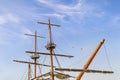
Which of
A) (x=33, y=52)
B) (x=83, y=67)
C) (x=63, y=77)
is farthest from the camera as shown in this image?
(x=33, y=52)

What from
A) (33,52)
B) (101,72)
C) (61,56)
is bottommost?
(101,72)

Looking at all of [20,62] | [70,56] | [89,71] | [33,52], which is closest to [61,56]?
[70,56]

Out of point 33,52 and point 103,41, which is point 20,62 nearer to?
point 33,52

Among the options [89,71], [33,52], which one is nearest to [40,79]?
[33,52]

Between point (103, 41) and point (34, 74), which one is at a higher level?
point (34, 74)

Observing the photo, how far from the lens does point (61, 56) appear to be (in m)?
61.0

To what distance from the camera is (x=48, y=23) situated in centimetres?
6278

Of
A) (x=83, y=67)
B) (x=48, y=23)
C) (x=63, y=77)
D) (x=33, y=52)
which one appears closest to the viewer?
(x=83, y=67)

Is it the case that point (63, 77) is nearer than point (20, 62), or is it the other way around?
point (63, 77)

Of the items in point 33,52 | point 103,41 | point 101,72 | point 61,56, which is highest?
point 33,52

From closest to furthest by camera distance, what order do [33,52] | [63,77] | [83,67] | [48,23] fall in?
[83,67]
[63,77]
[48,23]
[33,52]

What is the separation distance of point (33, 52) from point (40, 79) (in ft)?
38.0

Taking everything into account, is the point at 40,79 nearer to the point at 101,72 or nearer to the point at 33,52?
the point at 33,52

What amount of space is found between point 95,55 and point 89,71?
2614 mm
